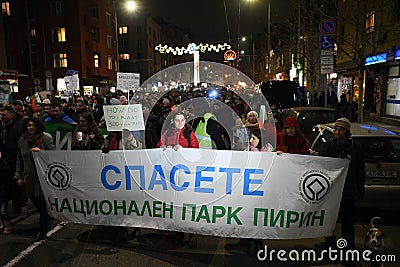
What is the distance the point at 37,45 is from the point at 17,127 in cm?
3896

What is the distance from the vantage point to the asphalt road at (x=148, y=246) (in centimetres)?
486

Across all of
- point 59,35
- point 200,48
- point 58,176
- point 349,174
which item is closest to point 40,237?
point 58,176

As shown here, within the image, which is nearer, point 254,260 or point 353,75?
point 254,260

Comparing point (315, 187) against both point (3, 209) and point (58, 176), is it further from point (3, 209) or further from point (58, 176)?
point (3, 209)

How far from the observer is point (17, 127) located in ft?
22.0

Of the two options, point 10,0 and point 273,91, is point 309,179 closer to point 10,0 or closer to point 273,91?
point 273,91

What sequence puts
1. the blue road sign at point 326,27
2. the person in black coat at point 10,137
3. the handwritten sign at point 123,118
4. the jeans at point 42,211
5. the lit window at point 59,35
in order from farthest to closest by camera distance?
the lit window at point 59,35 → the blue road sign at point 326,27 → the person in black coat at point 10,137 → the handwritten sign at point 123,118 → the jeans at point 42,211

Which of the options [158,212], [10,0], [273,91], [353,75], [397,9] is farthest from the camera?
[10,0]

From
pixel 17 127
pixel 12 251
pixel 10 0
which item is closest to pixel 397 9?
pixel 17 127

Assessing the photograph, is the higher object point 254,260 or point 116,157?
point 116,157

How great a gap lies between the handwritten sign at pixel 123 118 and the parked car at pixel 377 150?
315 cm

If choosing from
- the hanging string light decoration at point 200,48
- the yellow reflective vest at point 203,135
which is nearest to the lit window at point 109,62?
the hanging string light decoration at point 200,48

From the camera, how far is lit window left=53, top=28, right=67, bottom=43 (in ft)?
135

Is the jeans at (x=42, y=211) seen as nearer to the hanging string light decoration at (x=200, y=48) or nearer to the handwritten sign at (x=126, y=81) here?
the handwritten sign at (x=126, y=81)
